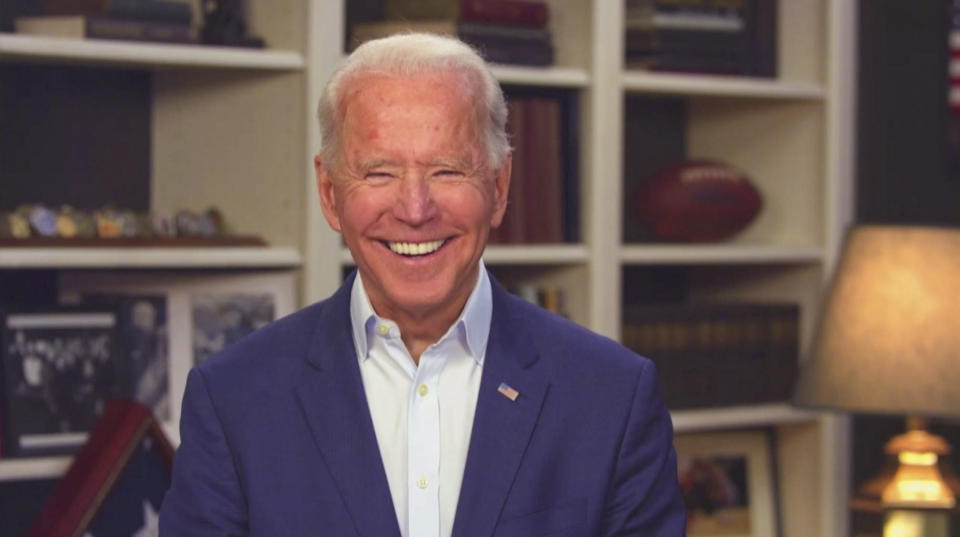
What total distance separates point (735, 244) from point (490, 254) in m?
0.81

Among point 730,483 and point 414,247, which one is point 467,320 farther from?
point 730,483

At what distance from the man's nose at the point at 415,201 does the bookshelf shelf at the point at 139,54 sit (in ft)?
3.95

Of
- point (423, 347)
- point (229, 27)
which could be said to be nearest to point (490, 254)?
point (229, 27)

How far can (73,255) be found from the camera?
264cm

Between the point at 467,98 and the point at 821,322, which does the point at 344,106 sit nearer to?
Answer: the point at 467,98

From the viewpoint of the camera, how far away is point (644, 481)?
5.48 feet

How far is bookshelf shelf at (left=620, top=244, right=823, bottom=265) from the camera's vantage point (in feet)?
10.9

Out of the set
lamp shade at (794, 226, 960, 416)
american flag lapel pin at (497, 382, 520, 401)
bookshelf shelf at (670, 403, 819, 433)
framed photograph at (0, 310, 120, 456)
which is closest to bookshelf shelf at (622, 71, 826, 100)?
lamp shade at (794, 226, 960, 416)

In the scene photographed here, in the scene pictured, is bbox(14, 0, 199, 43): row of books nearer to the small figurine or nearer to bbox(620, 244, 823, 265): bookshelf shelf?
the small figurine

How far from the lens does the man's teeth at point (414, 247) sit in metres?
1.62

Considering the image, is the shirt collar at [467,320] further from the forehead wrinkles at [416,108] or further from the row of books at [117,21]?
the row of books at [117,21]

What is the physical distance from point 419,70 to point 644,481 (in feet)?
1.60

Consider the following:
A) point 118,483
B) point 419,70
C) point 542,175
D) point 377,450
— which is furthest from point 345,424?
point 542,175

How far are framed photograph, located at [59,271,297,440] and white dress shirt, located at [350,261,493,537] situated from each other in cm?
118
